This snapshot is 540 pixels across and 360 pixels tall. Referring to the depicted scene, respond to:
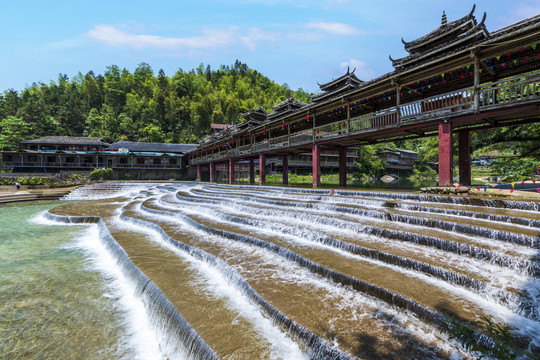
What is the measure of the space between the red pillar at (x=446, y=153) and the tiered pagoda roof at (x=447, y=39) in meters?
3.05

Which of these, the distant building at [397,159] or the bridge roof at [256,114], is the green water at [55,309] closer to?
the bridge roof at [256,114]

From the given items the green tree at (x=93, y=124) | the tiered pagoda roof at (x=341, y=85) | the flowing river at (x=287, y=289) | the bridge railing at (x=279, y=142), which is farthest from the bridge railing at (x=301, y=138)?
the green tree at (x=93, y=124)

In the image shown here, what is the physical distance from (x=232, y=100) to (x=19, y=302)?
71961 millimetres

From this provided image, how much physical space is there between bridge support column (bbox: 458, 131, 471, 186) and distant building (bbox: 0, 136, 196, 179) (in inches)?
1709

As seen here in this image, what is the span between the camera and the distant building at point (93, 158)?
4144cm

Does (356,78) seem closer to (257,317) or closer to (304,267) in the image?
(304,267)

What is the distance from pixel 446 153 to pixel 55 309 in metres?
13.3

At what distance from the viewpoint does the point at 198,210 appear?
36.2 ft

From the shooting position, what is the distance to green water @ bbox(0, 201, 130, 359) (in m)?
3.22

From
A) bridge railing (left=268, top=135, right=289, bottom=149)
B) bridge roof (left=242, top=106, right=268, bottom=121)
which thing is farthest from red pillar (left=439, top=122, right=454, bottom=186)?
bridge roof (left=242, top=106, right=268, bottom=121)

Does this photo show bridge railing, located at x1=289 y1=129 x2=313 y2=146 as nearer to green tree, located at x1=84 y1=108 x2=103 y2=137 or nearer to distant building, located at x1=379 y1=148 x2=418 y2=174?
distant building, located at x1=379 y1=148 x2=418 y2=174

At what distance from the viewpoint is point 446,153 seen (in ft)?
34.0

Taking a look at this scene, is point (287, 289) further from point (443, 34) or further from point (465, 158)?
point (443, 34)

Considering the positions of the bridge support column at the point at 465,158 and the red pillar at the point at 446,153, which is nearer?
the red pillar at the point at 446,153
